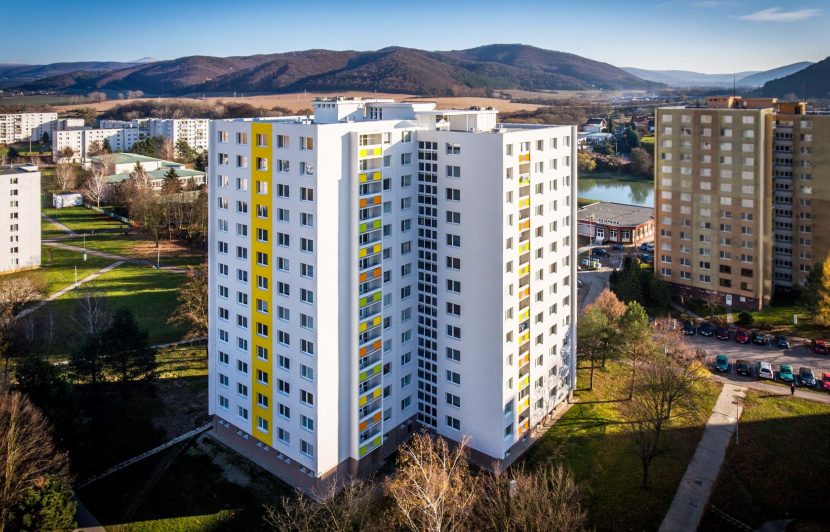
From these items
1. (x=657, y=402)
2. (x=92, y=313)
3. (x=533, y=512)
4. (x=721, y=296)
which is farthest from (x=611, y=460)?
(x=92, y=313)

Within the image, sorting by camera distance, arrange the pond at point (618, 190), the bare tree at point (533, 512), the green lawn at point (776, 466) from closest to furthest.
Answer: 1. the bare tree at point (533, 512)
2. the green lawn at point (776, 466)
3. the pond at point (618, 190)

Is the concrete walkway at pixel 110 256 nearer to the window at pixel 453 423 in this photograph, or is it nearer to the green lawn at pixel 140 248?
the green lawn at pixel 140 248

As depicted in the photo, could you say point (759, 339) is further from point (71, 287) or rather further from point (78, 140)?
point (78, 140)

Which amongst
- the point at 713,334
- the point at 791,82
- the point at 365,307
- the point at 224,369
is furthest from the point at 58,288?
the point at 791,82

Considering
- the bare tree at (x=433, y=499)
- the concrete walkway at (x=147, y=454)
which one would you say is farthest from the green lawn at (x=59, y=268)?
the bare tree at (x=433, y=499)

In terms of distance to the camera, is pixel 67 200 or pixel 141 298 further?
pixel 67 200

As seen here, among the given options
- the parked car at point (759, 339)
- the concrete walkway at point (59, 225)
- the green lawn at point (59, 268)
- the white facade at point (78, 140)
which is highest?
the white facade at point (78, 140)
